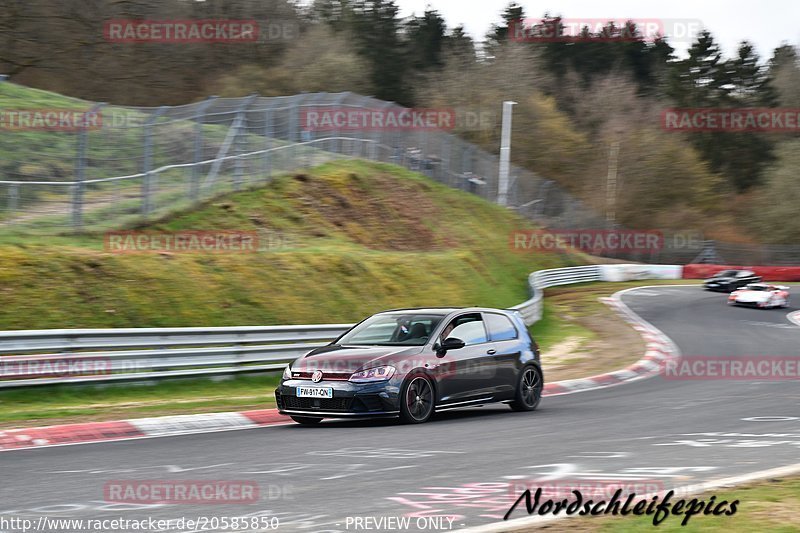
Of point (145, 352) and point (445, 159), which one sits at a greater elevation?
point (445, 159)

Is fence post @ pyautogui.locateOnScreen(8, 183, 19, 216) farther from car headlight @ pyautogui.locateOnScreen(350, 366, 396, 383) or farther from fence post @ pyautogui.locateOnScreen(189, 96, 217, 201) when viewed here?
car headlight @ pyautogui.locateOnScreen(350, 366, 396, 383)

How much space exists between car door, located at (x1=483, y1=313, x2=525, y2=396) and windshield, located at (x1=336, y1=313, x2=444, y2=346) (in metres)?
0.99

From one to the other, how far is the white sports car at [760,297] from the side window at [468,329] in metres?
27.3

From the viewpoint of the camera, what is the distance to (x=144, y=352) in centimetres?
1471

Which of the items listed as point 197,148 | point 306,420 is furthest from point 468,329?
point 197,148

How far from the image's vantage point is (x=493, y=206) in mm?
44500

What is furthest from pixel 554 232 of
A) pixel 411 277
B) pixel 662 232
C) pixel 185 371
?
pixel 185 371

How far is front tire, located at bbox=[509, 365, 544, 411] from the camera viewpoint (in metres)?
13.3

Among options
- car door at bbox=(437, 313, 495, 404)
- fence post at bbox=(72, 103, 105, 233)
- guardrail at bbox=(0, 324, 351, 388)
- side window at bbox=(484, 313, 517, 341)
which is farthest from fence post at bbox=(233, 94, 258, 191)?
car door at bbox=(437, 313, 495, 404)

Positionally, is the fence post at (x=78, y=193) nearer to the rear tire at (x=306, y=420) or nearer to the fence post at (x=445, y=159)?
the rear tire at (x=306, y=420)

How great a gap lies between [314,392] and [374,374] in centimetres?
73

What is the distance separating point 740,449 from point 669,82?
86596 millimetres

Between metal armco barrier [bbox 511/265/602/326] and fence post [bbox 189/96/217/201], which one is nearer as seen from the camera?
fence post [bbox 189/96/217/201]

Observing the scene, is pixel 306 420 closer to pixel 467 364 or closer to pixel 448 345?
pixel 448 345
